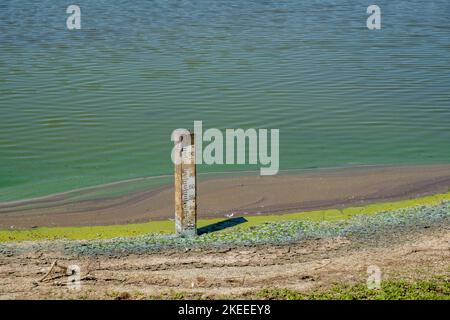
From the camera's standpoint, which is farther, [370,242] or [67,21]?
[67,21]

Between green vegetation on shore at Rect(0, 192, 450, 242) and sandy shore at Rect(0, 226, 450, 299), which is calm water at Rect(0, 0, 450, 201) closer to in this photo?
green vegetation on shore at Rect(0, 192, 450, 242)

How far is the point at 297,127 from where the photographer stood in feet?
53.0

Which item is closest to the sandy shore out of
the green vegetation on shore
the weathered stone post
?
the weathered stone post

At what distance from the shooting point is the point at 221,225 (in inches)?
458

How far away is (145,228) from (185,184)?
129cm

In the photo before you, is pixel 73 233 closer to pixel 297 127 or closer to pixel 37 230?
pixel 37 230

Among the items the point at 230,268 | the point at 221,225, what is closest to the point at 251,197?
the point at 221,225

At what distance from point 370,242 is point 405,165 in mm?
4190

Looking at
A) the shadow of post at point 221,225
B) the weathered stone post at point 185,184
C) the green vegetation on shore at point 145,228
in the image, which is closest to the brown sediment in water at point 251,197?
the green vegetation on shore at point 145,228

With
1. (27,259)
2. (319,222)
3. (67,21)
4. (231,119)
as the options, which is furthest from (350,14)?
(27,259)

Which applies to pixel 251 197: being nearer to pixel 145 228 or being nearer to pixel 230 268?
pixel 145 228

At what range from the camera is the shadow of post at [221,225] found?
1134 centimetres

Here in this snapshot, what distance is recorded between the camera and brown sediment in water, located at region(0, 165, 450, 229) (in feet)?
40.9

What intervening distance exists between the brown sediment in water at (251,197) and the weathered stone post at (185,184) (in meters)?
1.35
